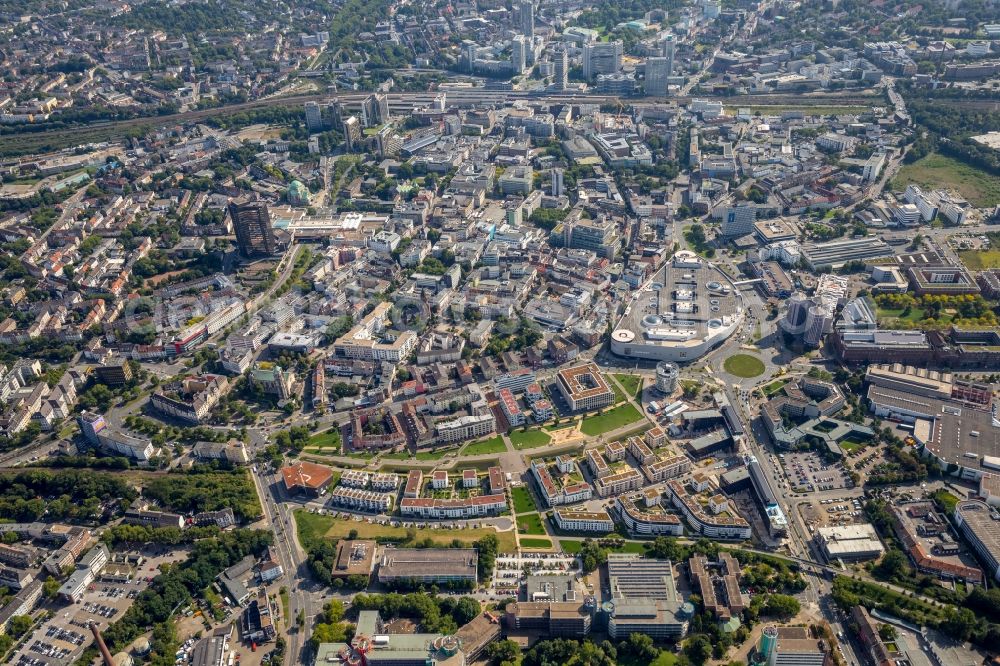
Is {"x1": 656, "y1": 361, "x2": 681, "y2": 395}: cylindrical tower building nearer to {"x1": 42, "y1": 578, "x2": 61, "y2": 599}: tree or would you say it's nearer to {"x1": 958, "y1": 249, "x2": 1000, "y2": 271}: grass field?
{"x1": 958, "y1": 249, "x2": 1000, "y2": 271}: grass field

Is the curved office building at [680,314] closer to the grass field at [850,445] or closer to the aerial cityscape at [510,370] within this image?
the aerial cityscape at [510,370]

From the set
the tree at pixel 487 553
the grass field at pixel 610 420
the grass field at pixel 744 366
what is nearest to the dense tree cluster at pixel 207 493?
the tree at pixel 487 553

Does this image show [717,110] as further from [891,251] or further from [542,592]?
[542,592]

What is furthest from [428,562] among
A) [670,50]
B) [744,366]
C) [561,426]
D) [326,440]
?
[670,50]

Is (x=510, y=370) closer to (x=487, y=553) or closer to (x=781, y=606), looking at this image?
(x=487, y=553)

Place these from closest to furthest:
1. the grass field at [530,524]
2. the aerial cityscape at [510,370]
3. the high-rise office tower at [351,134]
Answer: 1. the aerial cityscape at [510,370]
2. the grass field at [530,524]
3. the high-rise office tower at [351,134]

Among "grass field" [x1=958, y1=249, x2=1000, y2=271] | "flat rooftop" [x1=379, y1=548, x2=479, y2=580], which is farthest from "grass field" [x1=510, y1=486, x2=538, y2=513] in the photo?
"grass field" [x1=958, y1=249, x2=1000, y2=271]

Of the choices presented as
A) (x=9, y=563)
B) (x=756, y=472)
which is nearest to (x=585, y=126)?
(x=756, y=472)
